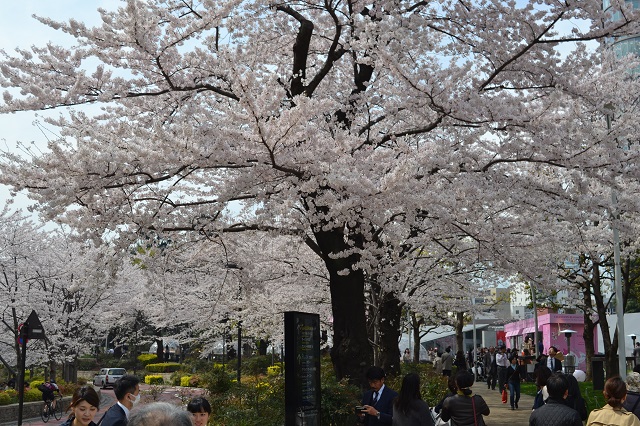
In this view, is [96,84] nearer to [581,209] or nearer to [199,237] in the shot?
[199,237]

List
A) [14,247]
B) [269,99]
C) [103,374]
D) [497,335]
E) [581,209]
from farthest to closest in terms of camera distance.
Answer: [497,335] → [103,374] → [14,247] → [581,209] → [269,99]

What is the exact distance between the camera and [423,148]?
1247 centimetres

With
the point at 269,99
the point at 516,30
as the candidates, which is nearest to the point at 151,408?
the point at 269,99

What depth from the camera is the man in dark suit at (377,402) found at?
8156mm

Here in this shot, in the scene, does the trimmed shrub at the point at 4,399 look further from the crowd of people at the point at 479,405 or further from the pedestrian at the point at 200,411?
the pedestrian at the point at 200,411

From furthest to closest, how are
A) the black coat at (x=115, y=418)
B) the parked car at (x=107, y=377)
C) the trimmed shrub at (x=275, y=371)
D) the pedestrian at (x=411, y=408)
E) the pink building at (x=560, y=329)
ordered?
the parked car at (x=107, y=377) → the pink building at (x=560, y=329) → the trimmed shrub at (x=275, y=371) → the pedestrian at (x=411, y=408) → the black coat at (x=115, y=418)

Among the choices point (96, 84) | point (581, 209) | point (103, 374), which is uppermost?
point (96, 84)

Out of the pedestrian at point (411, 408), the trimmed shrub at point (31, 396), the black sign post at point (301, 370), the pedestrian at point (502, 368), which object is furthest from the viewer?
the trimmed shrub at point (31, 396)

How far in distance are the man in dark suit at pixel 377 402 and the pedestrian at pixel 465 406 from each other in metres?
0.69

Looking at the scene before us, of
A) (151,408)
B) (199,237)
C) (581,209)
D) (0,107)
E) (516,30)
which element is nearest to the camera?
(151,408)

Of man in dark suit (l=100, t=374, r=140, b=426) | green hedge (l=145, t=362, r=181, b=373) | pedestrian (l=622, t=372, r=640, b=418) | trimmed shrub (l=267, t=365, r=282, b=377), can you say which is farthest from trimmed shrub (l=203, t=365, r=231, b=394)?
green hedge (l=145, t=362, r=181, b=373)

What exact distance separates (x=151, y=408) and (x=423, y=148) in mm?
10183

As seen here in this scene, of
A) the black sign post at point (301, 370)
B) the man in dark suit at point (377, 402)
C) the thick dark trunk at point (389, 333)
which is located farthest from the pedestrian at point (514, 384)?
the man in dark suit at point (377, 402)

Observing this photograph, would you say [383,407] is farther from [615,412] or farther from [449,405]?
[615,412]
